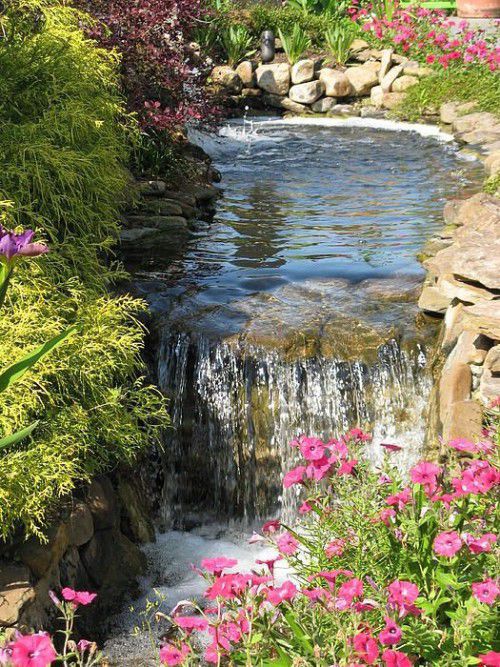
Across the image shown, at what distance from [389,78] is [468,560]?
50.2 feet

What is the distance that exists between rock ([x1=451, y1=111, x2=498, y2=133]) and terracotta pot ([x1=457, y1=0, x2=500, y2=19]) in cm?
760

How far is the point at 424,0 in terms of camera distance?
24312mm

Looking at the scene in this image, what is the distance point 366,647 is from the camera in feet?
8.00

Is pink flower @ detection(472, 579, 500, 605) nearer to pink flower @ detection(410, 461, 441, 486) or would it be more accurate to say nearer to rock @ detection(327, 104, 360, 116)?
pink flower @ detection(410, 461, 441, 486)

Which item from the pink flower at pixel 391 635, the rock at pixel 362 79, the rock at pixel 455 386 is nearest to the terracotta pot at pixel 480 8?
the rock at pixel 362 79

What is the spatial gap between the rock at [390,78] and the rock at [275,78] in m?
1.89

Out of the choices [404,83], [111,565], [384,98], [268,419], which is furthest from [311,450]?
[404,83]

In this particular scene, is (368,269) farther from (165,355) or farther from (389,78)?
(389,78)

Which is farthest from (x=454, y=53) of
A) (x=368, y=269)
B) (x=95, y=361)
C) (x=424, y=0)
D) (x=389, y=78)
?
(x=95, y=361)

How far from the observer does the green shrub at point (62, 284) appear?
175 inches

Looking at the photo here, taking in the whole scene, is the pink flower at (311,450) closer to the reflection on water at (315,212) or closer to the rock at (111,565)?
the rock at (111,565)

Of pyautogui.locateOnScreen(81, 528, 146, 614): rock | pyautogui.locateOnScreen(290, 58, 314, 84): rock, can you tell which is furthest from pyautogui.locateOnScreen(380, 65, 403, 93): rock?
pyautogui.locateOnScreen(81, 528, 146, 614): rock

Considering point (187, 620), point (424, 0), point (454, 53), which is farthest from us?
point (424, 0)

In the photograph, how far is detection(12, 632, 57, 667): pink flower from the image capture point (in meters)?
A: 2.09
